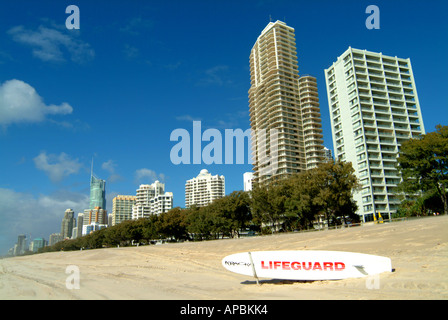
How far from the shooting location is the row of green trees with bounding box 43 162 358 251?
45.8m

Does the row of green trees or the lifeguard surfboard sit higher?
the row of green trees

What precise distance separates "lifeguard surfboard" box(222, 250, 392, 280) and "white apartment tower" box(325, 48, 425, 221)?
2827 inches

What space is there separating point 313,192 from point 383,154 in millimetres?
48582

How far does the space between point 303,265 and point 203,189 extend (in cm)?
17492

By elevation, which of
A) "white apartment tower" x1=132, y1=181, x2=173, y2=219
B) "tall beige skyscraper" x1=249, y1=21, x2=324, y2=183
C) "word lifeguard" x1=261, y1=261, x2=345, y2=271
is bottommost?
"word lifeguard" x1=261, y1=261, x2=345, y2=271

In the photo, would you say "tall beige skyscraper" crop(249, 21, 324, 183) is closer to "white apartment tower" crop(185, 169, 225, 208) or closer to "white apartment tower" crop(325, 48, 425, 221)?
"white apartment tower" crop(325, 48, 425, 221)

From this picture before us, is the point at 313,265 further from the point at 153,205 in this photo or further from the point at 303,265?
the point at 153,205

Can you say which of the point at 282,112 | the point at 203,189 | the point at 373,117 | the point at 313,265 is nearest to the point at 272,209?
the point at 313,265

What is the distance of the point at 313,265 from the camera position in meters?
12.9

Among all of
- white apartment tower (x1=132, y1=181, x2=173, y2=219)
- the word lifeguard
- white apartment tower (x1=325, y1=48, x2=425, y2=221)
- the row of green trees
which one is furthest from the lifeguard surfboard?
white apartment tower (x1=132, y1=181, x2=173, y2=219)

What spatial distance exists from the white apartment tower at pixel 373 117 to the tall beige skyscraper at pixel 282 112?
564 inches

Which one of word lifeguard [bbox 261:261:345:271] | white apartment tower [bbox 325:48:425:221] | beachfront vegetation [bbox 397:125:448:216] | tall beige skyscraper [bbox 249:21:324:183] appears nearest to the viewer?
word lifeguard [bbox 261:261:345:271]

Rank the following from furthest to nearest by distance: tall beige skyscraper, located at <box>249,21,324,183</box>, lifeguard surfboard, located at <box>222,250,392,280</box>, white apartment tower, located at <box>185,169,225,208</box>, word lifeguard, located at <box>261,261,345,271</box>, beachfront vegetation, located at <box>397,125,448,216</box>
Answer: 1. white apartment tower, located at <box>185,169,225,208</box>
2. tall beige skyscraper, located at <box>249,21,324,183</box>
3. beachfront vegetation, located at <box>397,125,448,216</box>
4. word lifeguard, located at <box>261,261,345,271</box>
5. lifeguard surfboard, located at <box>222,250,392,280</box>
